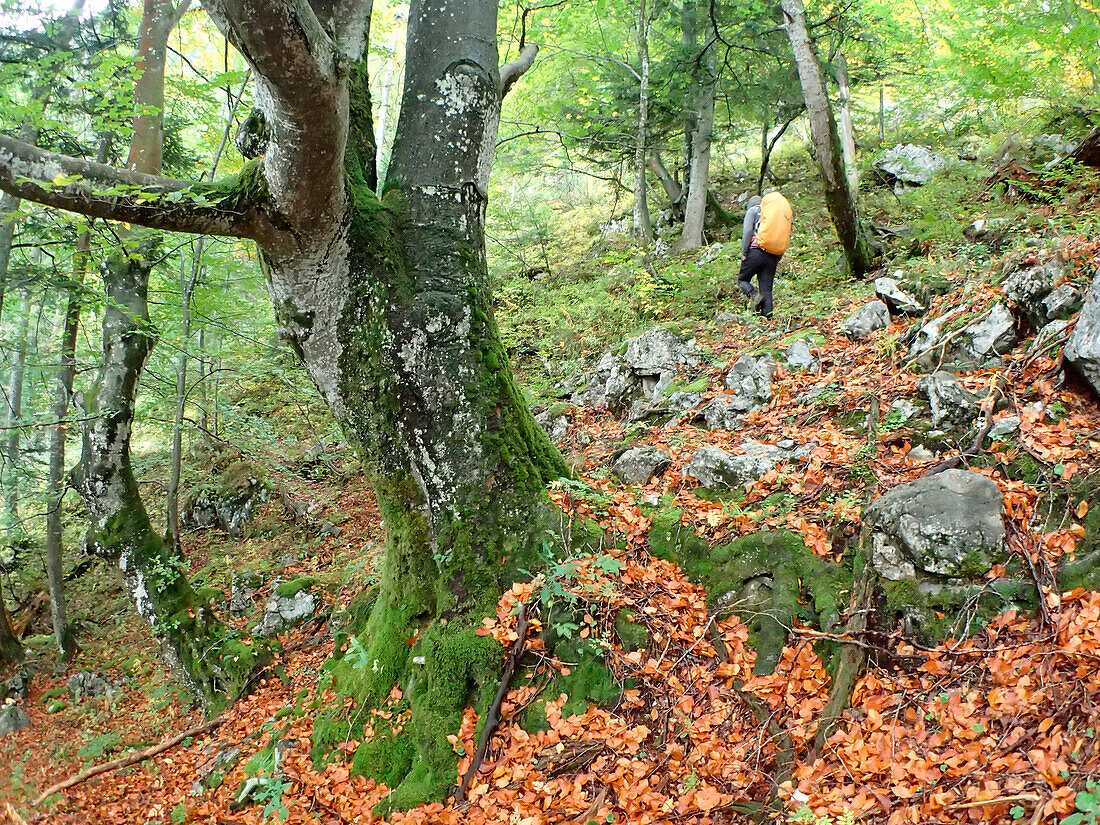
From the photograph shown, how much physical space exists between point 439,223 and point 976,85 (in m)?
9.27

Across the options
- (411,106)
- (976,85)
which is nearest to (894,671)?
(411,106)

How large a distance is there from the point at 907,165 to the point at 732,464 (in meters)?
10.4

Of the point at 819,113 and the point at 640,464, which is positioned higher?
the point at 819,113

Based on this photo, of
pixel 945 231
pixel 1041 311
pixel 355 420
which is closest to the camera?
pixel 355 420

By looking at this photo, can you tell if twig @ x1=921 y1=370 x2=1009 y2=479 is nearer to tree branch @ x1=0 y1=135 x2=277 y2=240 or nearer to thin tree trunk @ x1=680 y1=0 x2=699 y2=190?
tree branch @ x1=0 y1=135 x2=277 y2=240

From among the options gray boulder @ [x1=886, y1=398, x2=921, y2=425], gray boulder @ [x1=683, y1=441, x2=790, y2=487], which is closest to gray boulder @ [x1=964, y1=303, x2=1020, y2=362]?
gray boulder @ [x1=886, y1=398, x2=921, y2=425]

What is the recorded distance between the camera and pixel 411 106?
4.11 metres

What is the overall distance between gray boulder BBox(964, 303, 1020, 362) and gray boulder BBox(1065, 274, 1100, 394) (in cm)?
76

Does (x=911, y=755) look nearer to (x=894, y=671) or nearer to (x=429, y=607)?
(x=894, y=671)

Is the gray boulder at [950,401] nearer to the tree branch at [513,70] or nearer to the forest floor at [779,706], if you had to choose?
the forest floor at [779,706]

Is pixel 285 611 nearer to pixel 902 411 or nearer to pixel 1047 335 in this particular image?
pixel 902 411

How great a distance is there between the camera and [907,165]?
1159 cm

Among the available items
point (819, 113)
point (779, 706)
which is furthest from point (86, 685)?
point (819, 113)

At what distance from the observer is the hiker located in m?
7.14
